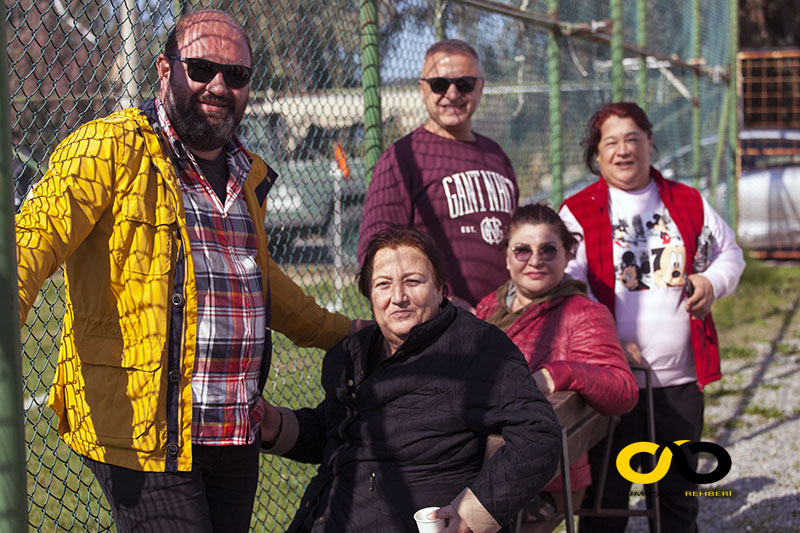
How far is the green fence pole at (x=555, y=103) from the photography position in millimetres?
5445

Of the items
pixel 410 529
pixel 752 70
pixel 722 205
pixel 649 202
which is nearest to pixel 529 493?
pixel 410 529

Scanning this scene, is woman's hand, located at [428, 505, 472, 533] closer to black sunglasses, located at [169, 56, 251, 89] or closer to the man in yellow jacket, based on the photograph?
the man in yellow jacket

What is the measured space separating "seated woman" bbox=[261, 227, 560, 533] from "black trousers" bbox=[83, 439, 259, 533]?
386 millimetres

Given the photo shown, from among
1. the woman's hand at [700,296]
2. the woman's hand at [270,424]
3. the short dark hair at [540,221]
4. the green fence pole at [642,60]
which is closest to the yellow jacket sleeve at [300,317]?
the woman's hand at [270,424]

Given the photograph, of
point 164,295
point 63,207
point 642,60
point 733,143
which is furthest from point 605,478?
point 733,143

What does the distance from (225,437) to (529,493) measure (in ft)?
2.66

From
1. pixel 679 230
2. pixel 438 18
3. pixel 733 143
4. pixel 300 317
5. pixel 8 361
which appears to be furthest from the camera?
pixel 733 143

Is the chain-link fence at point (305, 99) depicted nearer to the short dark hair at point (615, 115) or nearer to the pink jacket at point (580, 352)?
the short dark hair at point (615, 115)

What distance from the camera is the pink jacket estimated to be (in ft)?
9.87

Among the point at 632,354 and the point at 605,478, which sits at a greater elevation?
the point at 632,354

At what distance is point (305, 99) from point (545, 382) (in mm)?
1759

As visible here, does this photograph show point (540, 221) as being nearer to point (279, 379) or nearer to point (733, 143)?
point (279, 379)

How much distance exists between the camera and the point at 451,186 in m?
3.61

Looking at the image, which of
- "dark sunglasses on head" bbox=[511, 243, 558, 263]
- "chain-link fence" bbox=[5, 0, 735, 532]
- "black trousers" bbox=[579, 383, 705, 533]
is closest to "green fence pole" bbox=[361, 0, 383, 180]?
"chain-link fence" bbox=[5, 0, 735, 532]
